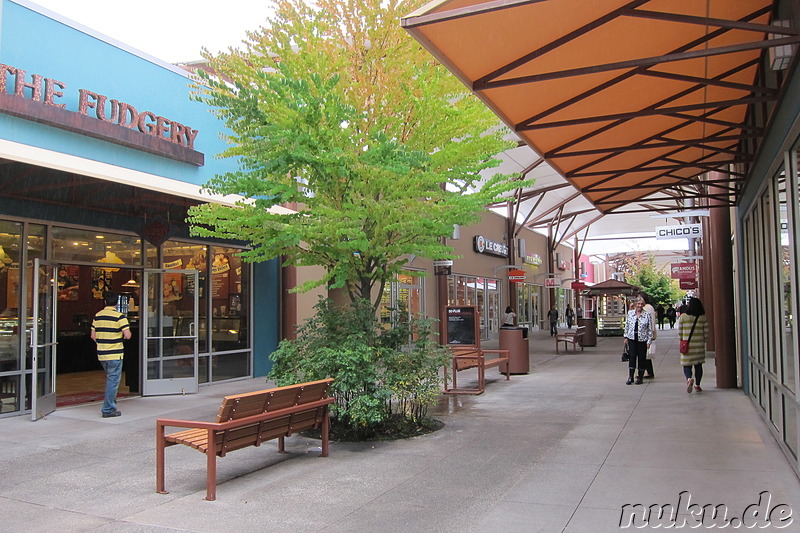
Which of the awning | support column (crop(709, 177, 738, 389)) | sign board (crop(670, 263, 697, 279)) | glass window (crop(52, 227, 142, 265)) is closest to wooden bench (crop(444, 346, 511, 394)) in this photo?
support column (crop(709, 177, 738, 389))

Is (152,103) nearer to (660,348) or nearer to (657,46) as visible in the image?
(657,46)

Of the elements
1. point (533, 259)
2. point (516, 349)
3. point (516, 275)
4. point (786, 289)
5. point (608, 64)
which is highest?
point (533, 259)

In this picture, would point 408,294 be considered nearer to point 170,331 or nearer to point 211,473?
point 170,331

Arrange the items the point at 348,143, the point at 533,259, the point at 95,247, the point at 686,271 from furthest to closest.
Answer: the point at 533,259 → the point at 686,271 → the point at 95,247 → the point at 348,143

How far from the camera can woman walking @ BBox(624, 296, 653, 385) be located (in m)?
12.3

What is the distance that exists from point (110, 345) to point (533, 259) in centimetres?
3164

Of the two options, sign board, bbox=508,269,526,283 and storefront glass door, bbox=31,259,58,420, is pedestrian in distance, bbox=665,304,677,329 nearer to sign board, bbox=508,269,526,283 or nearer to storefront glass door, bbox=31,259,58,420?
sign board, bbox=508,269,526,283

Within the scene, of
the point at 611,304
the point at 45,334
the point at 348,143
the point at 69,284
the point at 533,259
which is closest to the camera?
the point at 348,143

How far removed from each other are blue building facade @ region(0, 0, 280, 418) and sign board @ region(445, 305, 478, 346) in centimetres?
445

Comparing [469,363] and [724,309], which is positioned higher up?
[724,309]

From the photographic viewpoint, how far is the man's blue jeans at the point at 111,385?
957 centimetres

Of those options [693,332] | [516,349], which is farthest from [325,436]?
[516,349]

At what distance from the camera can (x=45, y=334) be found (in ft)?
32.6

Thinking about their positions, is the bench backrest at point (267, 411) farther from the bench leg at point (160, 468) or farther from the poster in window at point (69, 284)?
the poster in window at point (69, 284)
